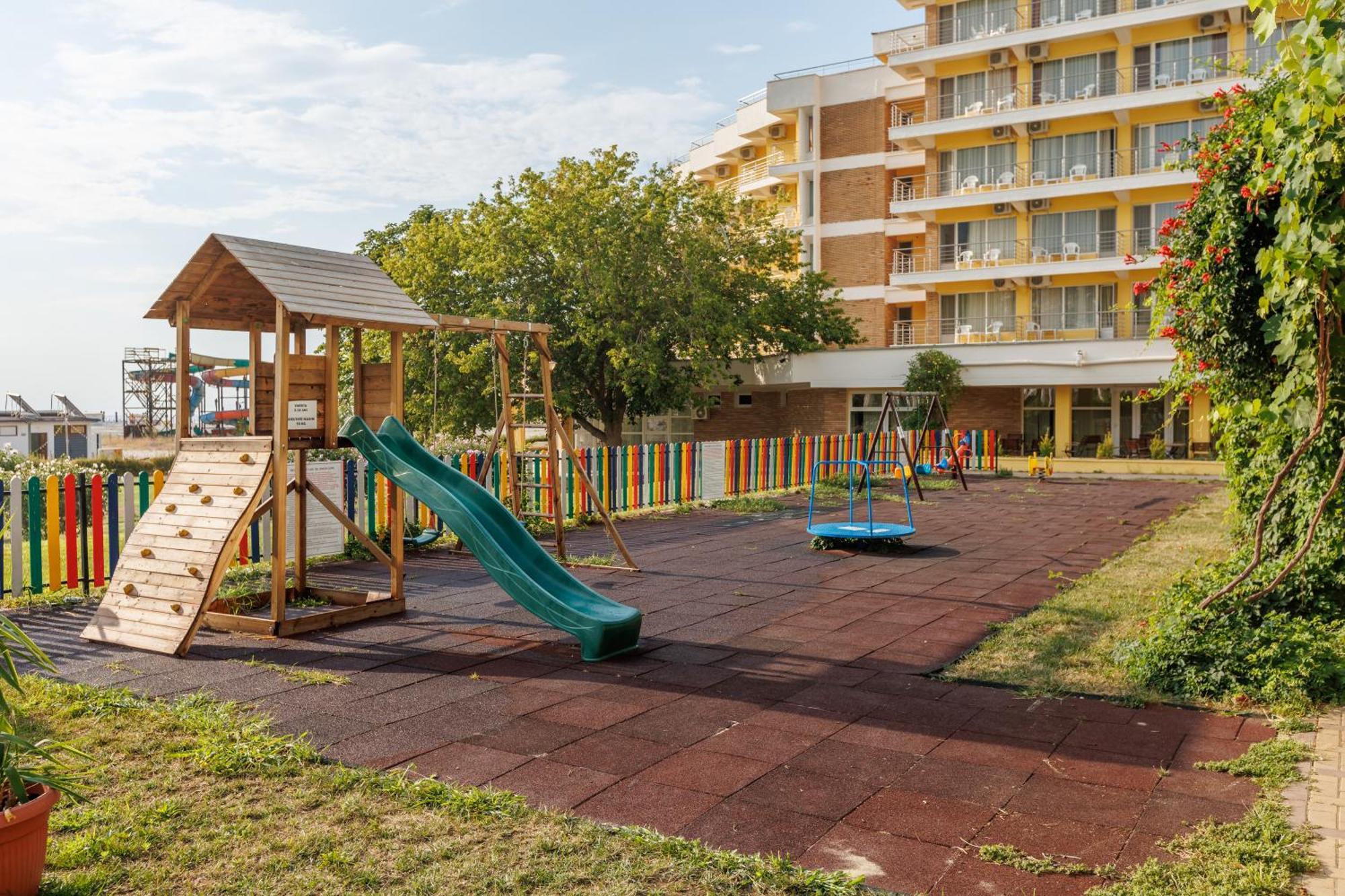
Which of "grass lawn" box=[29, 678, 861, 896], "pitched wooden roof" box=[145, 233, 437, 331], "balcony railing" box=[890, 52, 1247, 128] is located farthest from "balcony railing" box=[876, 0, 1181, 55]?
"grass lawn" box=[29, 678, 861, 896]

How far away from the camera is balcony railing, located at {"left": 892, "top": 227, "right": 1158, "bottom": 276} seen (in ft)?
123

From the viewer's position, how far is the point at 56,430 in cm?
6800

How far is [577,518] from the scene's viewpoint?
1602 centimetres

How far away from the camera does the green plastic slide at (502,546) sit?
7.48 meters

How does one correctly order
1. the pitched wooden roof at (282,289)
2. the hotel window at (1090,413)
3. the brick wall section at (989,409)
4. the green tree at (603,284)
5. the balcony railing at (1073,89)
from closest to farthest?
the pitched wooden roof at (282,289), the green tree at (603,284), the balcony railing at (1073,89), the hotel window at (1090,413), the brick wall section at (989,409)

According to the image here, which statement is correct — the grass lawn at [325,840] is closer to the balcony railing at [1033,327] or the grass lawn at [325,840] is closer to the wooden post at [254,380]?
the wooden post at [254,380]

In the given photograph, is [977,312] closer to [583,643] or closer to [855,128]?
[855,128]

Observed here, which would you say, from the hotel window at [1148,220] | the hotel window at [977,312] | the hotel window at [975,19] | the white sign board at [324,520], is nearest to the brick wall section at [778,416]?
the hotel window at [977,312]

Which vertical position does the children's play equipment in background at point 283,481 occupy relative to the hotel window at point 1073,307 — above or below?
below

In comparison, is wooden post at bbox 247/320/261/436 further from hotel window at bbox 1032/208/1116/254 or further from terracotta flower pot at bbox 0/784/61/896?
hotel window at bbox 1032/208/1116/254

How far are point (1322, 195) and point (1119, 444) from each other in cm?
3449

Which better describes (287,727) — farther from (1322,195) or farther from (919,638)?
(1322,195)

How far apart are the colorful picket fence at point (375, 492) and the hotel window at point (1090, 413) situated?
314 inches

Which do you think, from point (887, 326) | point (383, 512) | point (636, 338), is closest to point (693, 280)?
point (636, 338)
